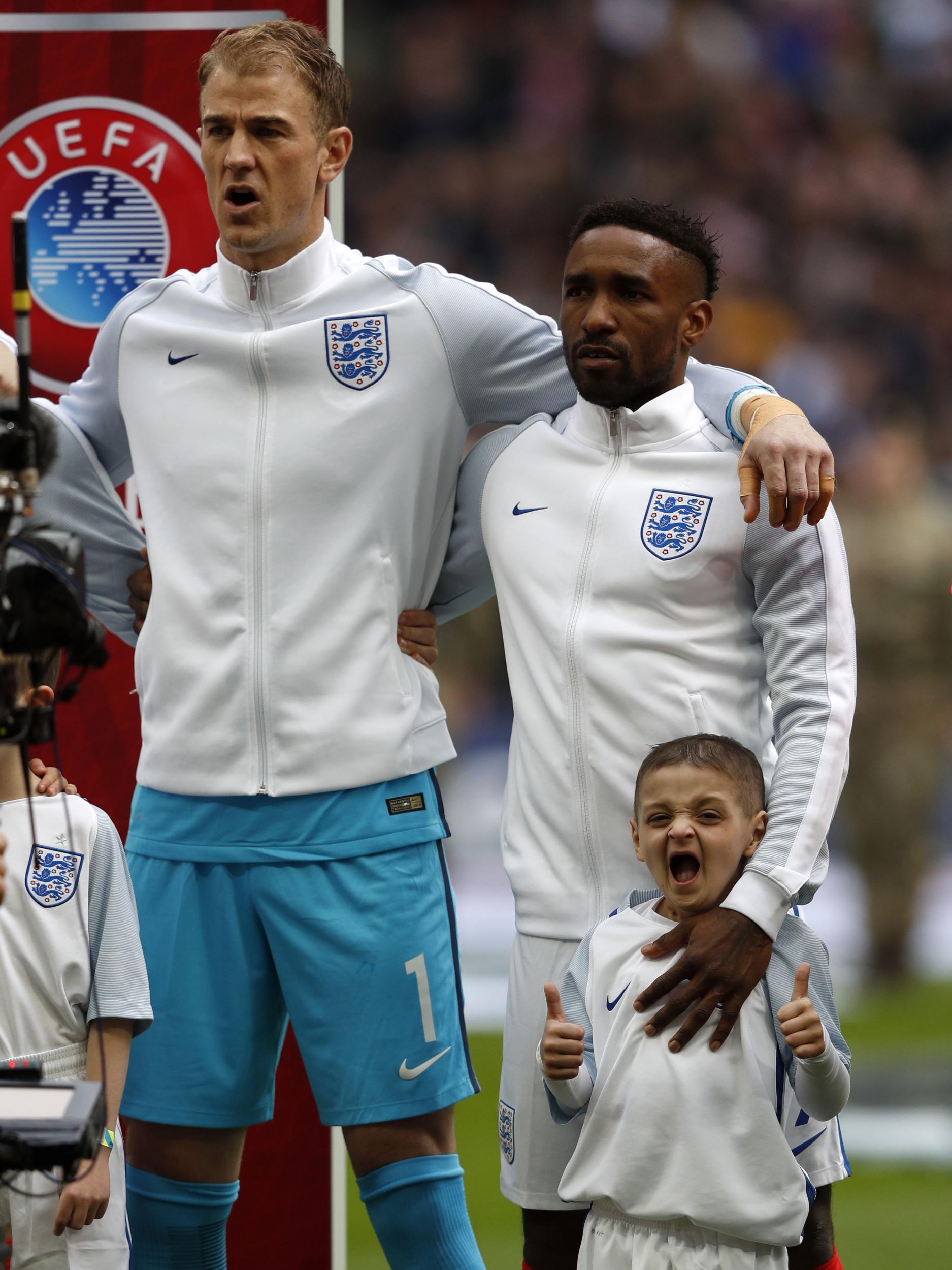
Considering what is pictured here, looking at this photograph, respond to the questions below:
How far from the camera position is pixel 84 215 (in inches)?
125

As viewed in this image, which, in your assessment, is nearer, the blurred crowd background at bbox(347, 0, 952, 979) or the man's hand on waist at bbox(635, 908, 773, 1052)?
the man's hand on waist at bbox(635, 908, 773, 1052)

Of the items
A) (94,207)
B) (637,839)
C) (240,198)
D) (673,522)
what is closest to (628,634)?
(673,522)

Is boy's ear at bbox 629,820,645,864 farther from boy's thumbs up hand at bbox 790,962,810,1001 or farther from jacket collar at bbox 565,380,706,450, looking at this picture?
jacket collar at bbox 565,380,706,450

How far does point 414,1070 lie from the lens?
252 cm

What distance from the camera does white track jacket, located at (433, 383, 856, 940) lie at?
7.59 ft

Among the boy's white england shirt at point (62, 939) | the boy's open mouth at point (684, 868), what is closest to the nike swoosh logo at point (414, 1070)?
the boy's white england shirt at point (62, 939)

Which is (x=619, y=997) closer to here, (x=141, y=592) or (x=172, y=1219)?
(x=172, y=1219)

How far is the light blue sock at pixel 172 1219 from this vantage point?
8.36 ft

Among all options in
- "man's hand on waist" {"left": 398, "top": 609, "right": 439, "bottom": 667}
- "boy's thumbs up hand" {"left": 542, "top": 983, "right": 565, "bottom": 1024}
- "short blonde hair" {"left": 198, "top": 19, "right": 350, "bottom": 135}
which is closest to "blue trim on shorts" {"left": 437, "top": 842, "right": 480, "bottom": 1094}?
"man's hand on waist" {"left": 398, "top": 609, "right": 439, "bottom": 667}

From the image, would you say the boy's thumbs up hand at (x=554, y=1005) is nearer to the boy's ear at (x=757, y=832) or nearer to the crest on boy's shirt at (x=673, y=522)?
the boy's ear at (x=757, y=832)

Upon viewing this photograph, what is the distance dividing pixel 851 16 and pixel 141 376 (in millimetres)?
8683

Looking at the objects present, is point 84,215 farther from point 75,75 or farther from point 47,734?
point 47,734

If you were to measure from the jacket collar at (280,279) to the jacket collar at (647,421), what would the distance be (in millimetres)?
443

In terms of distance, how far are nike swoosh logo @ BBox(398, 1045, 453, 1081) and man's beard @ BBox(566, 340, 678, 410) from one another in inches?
37.7
